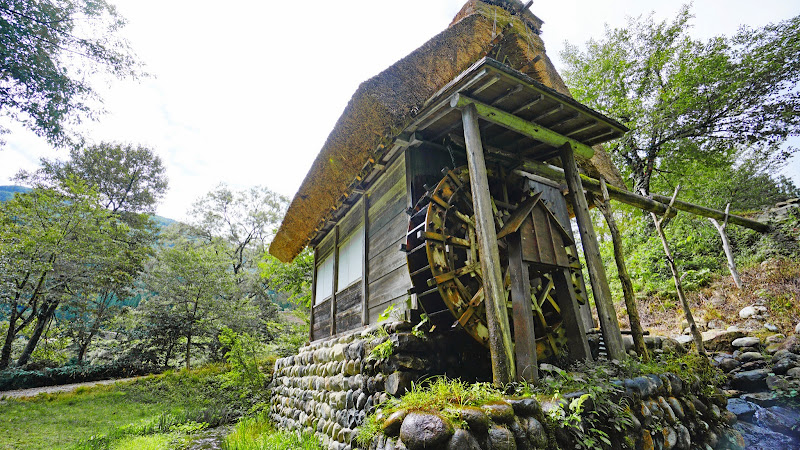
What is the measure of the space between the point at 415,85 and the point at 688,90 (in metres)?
12.4

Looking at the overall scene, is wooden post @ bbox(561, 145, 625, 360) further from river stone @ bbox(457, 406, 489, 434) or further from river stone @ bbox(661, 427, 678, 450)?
river stone @ bbox(457, 406, 489, 434)

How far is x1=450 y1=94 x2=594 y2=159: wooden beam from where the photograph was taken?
10.9ft

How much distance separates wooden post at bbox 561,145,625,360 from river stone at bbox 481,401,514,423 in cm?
188

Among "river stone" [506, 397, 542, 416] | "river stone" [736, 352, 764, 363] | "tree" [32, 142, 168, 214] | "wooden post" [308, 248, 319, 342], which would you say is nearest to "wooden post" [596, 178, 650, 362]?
"river stone" [506, 397, 542, 416]

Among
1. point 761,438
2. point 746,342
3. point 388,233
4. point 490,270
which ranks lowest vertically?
point 761,438

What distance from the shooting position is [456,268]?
12.4 ft

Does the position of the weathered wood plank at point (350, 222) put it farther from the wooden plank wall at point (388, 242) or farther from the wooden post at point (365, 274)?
the wooden plank wall at point (388, 242)

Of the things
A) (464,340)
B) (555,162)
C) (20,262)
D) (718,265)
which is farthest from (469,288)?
(20,262)

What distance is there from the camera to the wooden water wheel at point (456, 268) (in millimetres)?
3260

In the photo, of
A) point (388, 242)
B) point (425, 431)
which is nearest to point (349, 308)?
point (388, 242)

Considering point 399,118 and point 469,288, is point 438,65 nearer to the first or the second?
point 399,118

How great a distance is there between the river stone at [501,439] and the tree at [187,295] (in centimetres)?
1485

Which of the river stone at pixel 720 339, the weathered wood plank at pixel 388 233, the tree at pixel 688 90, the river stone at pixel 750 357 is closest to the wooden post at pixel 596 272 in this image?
the weathered wood plank at pixel 388 233

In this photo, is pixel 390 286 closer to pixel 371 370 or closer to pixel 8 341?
pixel 371 370
